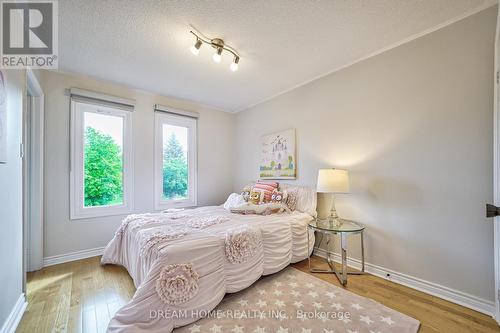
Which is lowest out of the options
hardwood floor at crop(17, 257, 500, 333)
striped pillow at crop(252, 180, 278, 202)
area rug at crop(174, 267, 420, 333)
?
hardwood floor at crop(17, 257, 500, 333)

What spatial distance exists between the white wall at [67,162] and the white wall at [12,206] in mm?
1009

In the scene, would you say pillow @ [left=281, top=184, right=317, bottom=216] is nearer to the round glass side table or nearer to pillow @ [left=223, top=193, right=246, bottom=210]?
the round glass side table

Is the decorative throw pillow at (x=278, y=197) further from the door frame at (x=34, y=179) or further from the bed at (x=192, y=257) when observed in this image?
the door frame at (x=34, y=179)

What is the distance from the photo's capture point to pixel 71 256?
264cm

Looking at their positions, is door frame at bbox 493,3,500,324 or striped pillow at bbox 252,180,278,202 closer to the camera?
door frame at bbox 493,3,500,324

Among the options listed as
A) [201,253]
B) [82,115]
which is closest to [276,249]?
[201,253]

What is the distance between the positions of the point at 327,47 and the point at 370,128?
3.33 feet

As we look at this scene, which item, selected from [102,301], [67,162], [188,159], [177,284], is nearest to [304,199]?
[177,284]

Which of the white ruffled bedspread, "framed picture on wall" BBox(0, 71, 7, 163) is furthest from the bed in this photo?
"framed picture on wall" BBox(0, 71, 7, 163)

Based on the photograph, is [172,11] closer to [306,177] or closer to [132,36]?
[132,36]

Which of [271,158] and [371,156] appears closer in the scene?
[371,156]

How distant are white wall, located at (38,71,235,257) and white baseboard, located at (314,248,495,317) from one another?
9.40 ft

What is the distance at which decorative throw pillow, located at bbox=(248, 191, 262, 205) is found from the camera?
2910mm

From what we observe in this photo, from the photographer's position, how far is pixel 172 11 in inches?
65.6
